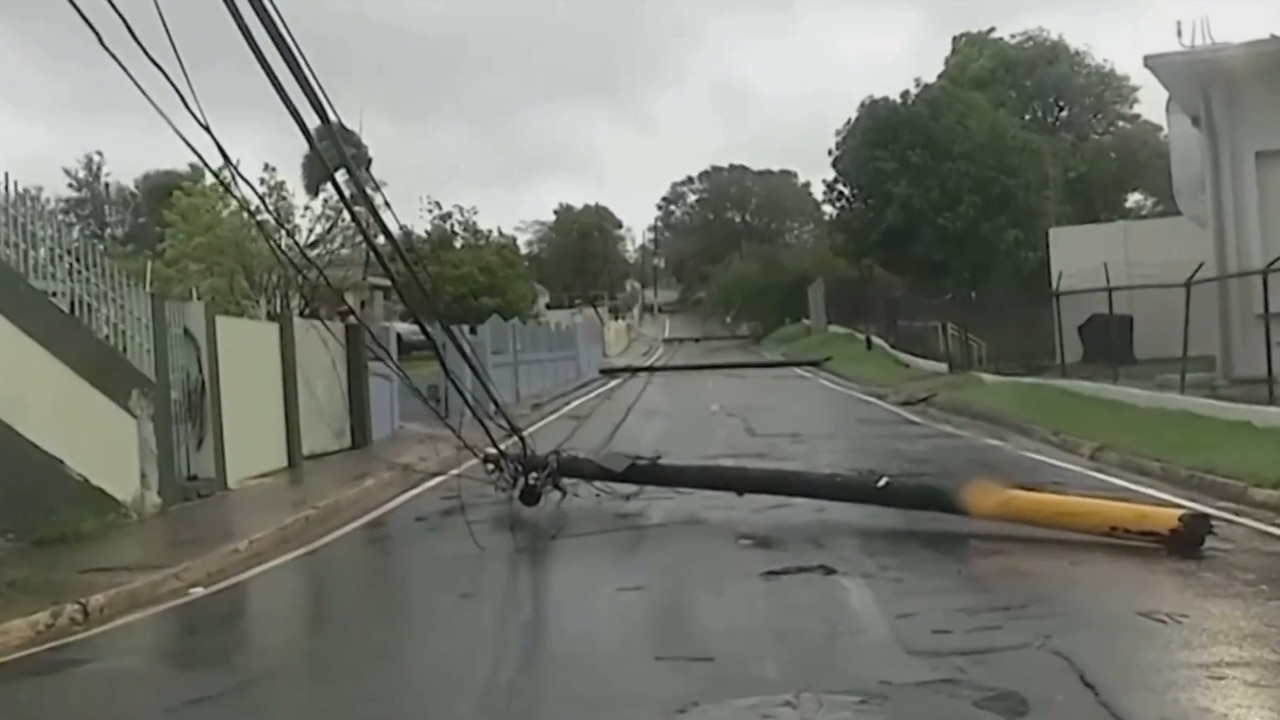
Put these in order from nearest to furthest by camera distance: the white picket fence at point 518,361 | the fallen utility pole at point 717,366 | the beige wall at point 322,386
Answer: the beige wall at point 322,386
the white picket fence at point 518,361
the fallen utility pole at point 717,366

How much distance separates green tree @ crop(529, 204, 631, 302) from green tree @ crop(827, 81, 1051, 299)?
63.5 m

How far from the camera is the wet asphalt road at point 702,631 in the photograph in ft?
25.7

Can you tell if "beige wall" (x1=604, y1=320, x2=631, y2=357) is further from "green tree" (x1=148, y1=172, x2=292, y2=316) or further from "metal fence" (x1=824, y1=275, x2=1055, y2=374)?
"metal fence" (x1=824, y1=275, x2=1055, y2=374)

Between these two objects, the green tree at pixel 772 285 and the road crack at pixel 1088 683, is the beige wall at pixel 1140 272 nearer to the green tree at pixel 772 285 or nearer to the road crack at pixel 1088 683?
the road crack at pixel 1088 683

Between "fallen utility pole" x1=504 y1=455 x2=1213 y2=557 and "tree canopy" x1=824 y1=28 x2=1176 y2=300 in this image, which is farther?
"tree canopy" x1=824 y1=28 x2=1176 y2=300

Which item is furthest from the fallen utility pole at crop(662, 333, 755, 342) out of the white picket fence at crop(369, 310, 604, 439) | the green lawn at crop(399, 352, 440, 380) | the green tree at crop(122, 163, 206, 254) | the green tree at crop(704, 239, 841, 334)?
the green lawn at crop(399, 352, 440, 380)

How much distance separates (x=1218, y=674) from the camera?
7914mm

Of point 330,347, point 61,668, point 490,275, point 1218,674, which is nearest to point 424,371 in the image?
point 330,347

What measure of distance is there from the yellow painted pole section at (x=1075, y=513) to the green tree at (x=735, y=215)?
111m

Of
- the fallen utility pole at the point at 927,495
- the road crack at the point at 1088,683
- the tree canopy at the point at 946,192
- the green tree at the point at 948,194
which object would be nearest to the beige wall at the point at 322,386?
the fallen utility pole at the point at 927,495

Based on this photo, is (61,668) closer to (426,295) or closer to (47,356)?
(426,295)

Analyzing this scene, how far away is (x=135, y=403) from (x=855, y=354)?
142 ft

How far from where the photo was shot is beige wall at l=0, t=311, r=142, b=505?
15930 mm

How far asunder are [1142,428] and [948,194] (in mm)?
35290
